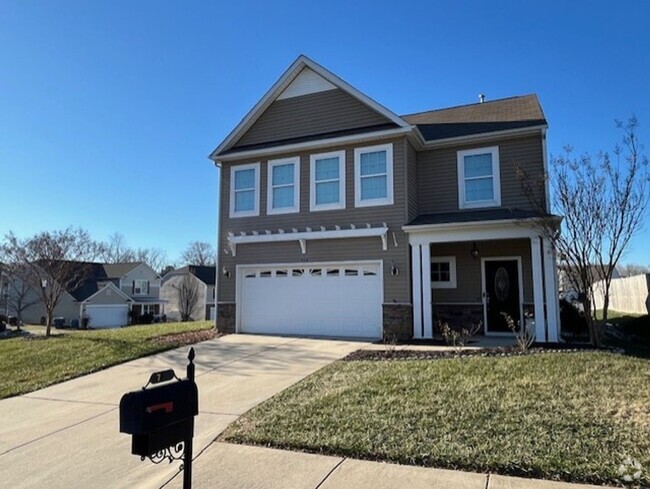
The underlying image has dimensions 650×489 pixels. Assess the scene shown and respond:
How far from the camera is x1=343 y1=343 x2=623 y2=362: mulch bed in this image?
29.4 feet

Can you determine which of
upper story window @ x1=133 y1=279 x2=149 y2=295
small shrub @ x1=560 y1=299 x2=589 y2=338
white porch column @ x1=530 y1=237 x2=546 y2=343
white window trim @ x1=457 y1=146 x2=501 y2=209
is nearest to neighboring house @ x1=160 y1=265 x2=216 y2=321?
upper story window @ x1=133 y1=279 x2=149 y2=295

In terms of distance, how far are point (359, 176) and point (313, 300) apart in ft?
13.2

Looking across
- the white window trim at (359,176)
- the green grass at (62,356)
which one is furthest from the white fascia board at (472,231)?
the green grass at (62,356)

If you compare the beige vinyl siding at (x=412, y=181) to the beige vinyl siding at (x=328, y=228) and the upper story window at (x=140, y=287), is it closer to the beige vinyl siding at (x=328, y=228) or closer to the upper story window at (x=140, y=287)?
the beige vinyl siding at (x=328, y=228)

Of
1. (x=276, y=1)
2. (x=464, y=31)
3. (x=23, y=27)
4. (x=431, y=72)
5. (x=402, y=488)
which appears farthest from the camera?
(x=431, y=72)

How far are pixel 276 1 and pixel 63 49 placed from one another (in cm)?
560

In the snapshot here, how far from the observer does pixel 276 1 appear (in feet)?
35.1

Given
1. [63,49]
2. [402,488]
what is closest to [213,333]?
[63,49]

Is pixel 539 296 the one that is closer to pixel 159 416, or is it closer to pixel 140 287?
pixel 159 416

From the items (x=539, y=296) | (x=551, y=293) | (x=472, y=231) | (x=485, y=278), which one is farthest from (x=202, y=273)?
(x=551, y=293)

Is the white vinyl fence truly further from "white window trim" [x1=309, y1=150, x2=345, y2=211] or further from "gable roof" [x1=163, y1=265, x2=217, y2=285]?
"gable roof" [x1=163, y1=265, x2=217, y2=285]

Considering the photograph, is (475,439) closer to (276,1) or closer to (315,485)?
(315,485)

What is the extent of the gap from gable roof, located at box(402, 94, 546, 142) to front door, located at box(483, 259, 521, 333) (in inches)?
158

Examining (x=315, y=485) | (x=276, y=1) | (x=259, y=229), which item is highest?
(x=276, y=1)
